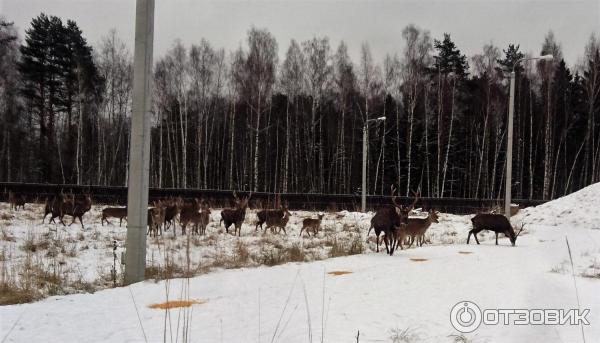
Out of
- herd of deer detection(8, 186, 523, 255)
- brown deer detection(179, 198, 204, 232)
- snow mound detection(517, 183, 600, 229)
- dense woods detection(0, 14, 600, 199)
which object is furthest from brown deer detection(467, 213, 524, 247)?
dense woods detection(0, 14, 600, 199)

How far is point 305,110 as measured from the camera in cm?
3488

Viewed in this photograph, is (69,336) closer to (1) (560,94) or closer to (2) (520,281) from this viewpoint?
(2) (520,281)

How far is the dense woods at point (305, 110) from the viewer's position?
104 feet

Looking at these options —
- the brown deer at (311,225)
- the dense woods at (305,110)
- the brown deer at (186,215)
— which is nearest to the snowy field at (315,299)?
the brown deer at (186,215)

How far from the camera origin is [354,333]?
10.3 feet

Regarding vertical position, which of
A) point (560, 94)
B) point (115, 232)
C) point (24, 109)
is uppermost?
point (560, 94)

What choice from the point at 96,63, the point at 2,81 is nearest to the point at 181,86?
the point at 96,63

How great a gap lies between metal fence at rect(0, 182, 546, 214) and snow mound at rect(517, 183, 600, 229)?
3795mm

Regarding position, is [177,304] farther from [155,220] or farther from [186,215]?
[186,215]

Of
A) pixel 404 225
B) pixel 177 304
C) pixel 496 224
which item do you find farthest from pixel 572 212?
pixel 177 304

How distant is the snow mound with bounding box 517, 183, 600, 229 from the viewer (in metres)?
12.8

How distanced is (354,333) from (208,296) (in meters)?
2.03

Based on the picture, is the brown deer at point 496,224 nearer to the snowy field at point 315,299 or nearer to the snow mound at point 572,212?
the snowy field at point 315,299

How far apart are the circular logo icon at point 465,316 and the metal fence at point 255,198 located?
14.8 m
